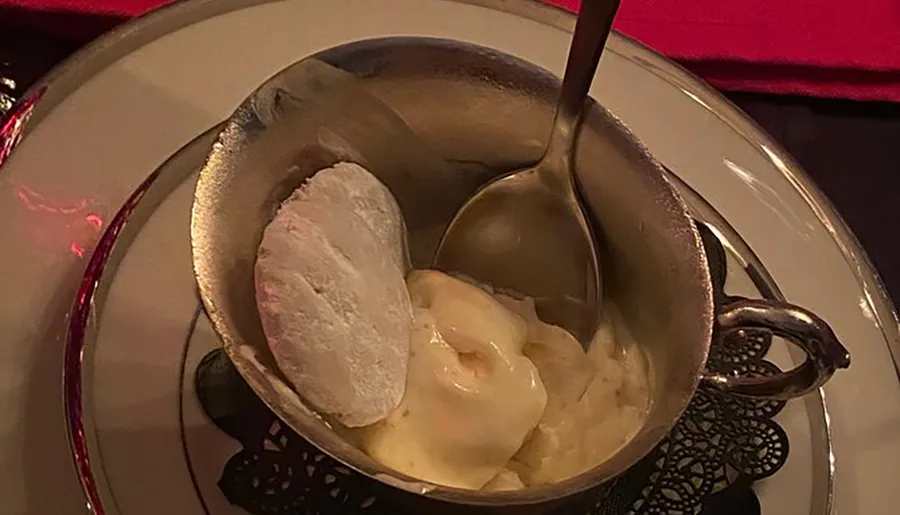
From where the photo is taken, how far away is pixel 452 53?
0.67m

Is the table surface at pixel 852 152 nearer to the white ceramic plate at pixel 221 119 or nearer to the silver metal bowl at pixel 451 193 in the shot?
the white ceramic plate at pixel 221 119

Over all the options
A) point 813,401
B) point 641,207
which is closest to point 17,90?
point 641,207

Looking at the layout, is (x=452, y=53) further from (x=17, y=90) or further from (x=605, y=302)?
(x=17, y=90)

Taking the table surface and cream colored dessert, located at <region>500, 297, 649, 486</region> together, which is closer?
cream colored dessert, located at <region>500, 297, 649, 486</region>

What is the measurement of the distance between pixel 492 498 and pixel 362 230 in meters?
0.16

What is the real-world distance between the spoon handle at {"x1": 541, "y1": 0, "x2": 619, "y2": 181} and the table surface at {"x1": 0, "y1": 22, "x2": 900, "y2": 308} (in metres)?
0.29

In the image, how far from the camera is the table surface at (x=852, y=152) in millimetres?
880

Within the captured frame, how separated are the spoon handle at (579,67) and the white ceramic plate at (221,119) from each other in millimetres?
191

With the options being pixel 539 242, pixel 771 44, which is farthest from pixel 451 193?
pixel 771 44

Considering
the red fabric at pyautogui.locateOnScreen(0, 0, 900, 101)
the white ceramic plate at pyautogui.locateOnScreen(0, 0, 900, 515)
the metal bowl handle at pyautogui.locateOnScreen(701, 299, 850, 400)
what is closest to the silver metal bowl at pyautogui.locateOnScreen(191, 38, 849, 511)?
the metal bowl handle at pyautogui.locateOnScreen(701, 299, 850, 400)

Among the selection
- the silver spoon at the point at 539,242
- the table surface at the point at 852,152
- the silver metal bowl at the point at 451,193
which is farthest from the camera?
the table surface at the point at 852,152

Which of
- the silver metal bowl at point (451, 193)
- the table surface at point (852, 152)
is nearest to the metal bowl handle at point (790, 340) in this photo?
the silver metal bowl at point (451, 193)

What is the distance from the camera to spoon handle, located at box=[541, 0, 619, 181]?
61 centimetres

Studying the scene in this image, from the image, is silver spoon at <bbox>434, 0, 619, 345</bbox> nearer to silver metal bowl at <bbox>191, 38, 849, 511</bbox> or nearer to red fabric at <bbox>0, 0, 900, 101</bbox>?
silver metal bowl at <bbox>191, 38, 849, 511</bbox>
